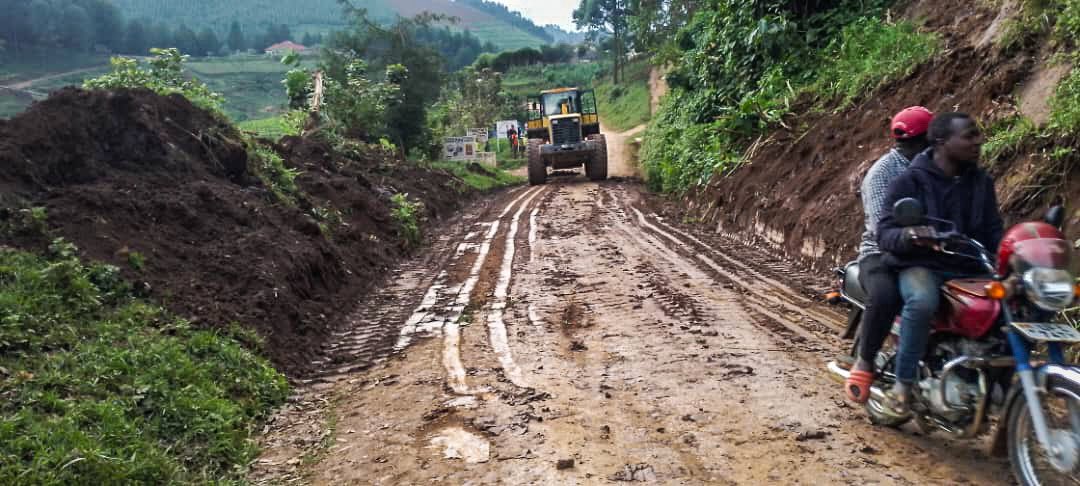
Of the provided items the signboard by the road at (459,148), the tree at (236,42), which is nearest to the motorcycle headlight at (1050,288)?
the signboard by the road at (459,148)

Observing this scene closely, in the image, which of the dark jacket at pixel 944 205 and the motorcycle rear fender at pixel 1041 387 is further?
the dark jacket at pixel 944 205

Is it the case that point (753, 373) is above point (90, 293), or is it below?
below

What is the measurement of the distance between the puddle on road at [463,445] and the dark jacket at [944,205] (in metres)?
2.45

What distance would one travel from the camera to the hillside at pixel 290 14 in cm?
11261

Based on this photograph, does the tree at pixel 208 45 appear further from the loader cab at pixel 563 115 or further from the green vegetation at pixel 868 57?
the green vegetation at pixel 868 57

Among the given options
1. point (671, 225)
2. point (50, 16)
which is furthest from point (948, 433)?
point (50, 16)

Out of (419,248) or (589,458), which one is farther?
(419,248)

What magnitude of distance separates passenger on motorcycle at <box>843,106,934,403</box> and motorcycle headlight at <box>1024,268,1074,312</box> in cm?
82

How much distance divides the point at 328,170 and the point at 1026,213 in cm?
1191

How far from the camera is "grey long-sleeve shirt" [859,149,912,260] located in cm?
434

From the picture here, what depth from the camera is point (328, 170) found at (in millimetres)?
14992

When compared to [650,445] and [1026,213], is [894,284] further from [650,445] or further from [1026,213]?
[1026,213]

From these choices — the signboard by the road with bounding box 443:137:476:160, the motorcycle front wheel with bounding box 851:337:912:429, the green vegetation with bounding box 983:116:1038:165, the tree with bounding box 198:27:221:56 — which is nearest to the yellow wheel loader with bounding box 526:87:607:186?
the signboard by the road with bounding box 443:137:476:160

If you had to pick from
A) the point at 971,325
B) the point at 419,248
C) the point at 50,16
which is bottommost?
the point at 419,248
